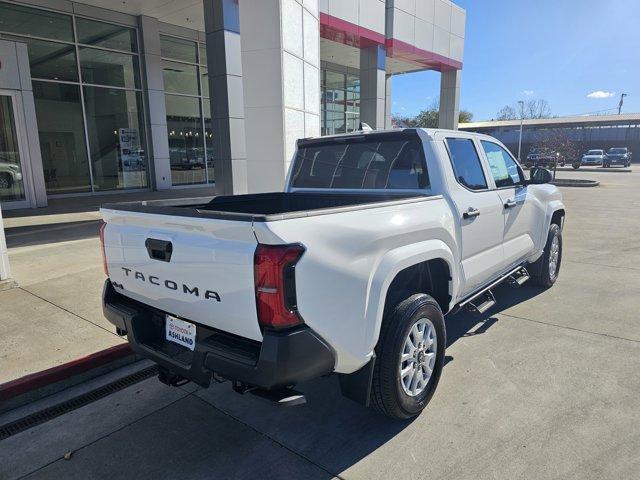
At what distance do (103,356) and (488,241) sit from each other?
11.6 feet

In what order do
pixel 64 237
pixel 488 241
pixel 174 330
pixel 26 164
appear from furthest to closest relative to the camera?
1. pixel 26 164
2. pixel 64 237
3. pixel 488 241
4. pixel 174 330

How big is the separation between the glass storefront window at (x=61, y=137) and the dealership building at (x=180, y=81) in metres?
0.03

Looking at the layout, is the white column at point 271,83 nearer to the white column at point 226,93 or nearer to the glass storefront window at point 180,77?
the white column at point 226,93

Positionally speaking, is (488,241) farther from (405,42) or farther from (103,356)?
(405,42)

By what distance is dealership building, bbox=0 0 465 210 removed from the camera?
9.47 meters

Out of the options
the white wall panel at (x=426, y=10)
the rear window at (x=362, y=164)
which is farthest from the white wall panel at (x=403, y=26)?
the rear window at (x=362, y=164)

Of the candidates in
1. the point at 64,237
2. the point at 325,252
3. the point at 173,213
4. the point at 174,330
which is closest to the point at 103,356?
the point at 174,330

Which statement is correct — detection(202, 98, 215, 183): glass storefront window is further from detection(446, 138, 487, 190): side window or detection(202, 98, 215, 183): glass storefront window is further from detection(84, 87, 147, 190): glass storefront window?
detection(446, 138, 487, 190): side window

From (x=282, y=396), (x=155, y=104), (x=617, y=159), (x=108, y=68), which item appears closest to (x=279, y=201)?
(x=282, y=396)

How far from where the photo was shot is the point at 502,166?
479cm

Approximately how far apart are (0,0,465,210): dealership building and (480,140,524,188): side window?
18.5 ft

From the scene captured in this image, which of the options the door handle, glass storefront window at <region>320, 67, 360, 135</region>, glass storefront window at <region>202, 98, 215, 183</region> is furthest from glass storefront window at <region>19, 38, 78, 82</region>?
the door handle

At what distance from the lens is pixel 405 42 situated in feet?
57.9

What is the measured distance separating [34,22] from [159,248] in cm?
1414
